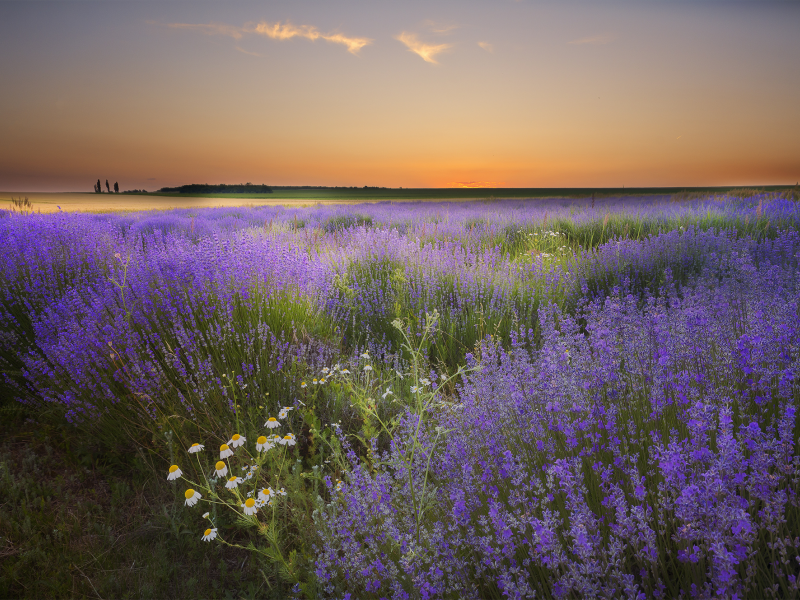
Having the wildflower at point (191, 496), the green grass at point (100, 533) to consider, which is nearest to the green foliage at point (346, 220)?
the green grass at point (100, 533)

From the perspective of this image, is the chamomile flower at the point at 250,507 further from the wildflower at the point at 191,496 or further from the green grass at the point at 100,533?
the green grass at the point at 100,533

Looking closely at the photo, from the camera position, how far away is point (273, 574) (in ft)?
6.71

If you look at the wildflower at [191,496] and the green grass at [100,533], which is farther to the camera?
the green grass at [100,533]

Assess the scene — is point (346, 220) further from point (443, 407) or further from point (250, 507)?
point (250, 507)

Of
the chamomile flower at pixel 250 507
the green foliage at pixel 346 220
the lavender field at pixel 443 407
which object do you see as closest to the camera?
the lavender field at pixel 443 407

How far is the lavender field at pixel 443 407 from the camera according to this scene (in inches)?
50.0

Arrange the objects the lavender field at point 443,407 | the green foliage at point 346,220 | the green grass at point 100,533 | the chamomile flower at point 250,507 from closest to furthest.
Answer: the lavender field at point 443,407 → the chamomile flower at point 250,507 → the green grass at point 100,533 → the green foliage at point 346,220

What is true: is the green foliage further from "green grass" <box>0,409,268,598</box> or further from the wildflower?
the wildflower

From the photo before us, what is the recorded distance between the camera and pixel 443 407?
2.58 metres

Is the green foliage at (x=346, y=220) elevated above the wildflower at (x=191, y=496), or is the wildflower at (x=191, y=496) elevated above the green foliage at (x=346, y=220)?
the green foliage at (x=346, y=220)

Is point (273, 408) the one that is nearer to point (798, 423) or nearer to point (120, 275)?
point (120, 275)

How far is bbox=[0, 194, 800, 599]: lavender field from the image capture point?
1270 millimetres

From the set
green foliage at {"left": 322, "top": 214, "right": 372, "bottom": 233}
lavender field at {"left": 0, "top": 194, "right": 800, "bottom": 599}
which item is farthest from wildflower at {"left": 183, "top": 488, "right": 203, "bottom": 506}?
green foliage at {"left": 322, "top": 214, "right": 372, "bottom": 233}

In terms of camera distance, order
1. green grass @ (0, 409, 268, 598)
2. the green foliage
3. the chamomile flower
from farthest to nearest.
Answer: the green foliage → green grass @ (0, 409, 268, 598) → the chamomile flower
